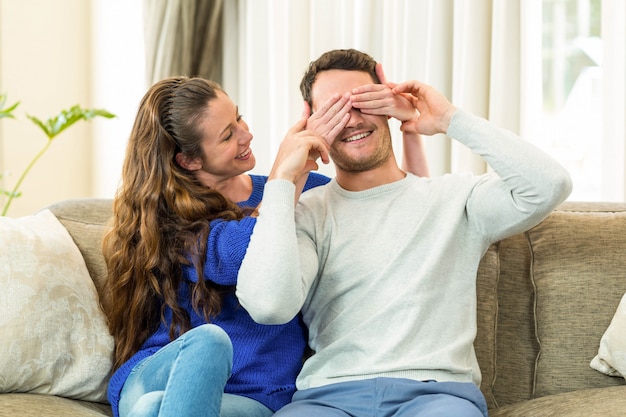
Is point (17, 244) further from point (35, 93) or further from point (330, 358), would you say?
point (35, 93)

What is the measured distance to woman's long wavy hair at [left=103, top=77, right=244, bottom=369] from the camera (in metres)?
1.90

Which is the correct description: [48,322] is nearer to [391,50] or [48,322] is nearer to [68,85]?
[391,50]

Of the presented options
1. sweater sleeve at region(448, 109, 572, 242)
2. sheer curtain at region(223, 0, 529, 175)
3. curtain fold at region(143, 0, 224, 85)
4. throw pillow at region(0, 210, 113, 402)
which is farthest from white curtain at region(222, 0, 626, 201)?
throw pillow at region(0, 210, 113, 402)

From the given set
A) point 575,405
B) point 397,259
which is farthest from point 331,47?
point 575,405

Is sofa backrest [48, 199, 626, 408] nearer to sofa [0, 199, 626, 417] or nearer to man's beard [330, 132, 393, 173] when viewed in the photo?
sofa [0, 199, 626, 417]

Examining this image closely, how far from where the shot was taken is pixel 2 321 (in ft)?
6.09

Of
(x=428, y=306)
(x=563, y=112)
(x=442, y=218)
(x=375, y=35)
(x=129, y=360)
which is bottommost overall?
(x=129, y=360)

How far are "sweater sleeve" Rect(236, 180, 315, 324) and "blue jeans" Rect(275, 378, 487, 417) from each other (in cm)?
19

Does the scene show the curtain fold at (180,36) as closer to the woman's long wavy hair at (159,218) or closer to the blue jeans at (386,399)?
the woman's long wavy hair at (159,218)

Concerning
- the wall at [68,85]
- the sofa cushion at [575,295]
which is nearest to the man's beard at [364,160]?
the sofa cushion at [575,295]

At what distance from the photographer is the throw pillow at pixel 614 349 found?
1963 millimetres

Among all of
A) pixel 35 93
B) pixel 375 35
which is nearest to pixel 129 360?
pixel 375 35

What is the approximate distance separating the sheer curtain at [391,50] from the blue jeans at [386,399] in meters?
1.34

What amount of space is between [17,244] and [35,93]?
95.3 inches
